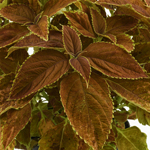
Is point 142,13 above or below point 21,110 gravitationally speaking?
above

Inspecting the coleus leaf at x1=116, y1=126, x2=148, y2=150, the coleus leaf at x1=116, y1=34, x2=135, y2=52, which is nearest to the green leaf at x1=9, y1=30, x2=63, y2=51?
the coleus leaf at x1=116, y1=34, x2=135, y2=52

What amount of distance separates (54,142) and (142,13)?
32 centimetres

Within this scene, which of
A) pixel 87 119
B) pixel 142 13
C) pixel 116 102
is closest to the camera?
pixel 87 119

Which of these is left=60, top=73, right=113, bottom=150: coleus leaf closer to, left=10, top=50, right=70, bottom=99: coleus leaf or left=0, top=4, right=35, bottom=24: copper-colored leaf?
left=10, top=50, right=70, bottom=99: coleus leaf

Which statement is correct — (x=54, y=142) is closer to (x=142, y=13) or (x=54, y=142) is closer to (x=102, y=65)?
(x=102, y=65)

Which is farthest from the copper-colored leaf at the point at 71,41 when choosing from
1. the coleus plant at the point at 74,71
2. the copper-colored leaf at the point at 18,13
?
the copper-colored leaf at the point at 18,13

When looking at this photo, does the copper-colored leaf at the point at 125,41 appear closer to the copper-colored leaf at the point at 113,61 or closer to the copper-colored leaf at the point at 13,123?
the copper-colored leaf at the point at 113,61

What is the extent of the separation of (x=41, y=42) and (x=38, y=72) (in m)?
0.06

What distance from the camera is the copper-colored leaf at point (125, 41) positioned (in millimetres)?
417

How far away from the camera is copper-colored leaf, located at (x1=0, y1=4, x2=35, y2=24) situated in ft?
1.44

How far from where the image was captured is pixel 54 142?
1.48 ft

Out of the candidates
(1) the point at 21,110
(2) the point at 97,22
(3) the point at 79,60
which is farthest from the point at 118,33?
(1) the point at 21,110

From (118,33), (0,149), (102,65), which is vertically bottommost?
(0,149)

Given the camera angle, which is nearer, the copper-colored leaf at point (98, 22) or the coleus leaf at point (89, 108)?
the coleus leaf at point (89, 108)
